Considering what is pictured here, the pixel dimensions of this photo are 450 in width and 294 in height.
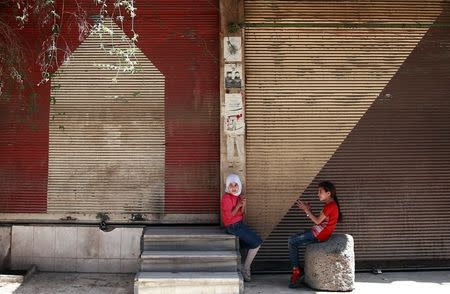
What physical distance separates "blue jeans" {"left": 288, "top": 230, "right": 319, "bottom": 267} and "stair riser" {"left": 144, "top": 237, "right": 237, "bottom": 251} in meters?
0.86

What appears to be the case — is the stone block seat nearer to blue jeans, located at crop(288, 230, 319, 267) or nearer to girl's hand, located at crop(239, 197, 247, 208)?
blue jeans, located at crop(288, 230, 319, 267)

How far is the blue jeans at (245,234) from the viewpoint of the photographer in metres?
6.67

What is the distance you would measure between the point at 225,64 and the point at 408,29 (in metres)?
3.23

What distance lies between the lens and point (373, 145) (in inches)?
292

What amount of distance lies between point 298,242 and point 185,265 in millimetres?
1698

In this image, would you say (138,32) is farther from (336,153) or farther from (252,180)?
(336,153)

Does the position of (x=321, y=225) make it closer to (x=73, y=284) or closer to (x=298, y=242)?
(x=298, y=242)

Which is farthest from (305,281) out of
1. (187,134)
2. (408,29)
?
(408,29)

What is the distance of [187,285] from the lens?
5816mm

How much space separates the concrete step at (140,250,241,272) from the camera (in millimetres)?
6234

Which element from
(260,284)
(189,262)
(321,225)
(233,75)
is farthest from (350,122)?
(189,262)

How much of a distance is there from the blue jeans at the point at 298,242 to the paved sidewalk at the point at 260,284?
0.42 metres

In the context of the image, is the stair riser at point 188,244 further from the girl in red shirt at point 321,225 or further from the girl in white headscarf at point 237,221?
the girl in red shirt at point 321,225

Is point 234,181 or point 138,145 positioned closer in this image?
point 234,181
